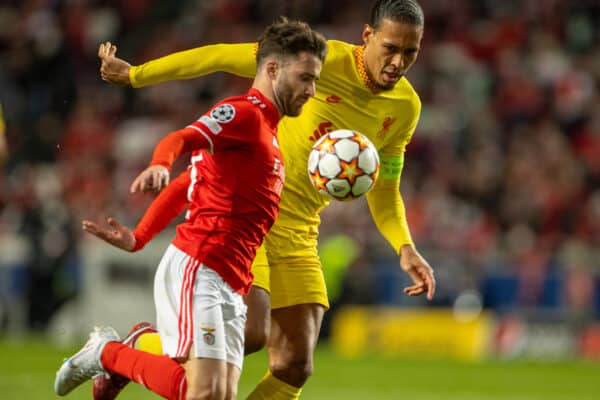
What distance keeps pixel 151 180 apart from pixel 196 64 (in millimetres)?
1355

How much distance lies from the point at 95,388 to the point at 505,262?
859 centimetres

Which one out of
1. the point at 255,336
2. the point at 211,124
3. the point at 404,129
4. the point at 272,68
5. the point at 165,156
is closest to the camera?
the point at 165,156

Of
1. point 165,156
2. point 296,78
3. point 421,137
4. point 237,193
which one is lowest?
point 237,193

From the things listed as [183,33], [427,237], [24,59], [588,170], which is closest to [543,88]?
[588,170]

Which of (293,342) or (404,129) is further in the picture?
(404,129)

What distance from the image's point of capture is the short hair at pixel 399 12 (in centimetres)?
574

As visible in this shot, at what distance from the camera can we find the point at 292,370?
5953mm

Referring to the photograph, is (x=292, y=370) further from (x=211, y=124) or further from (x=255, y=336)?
(x=211, y=124)

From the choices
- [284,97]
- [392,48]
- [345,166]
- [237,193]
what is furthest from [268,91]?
[392,48]

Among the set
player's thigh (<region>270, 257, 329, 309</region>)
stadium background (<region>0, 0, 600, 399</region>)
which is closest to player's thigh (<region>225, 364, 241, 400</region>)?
player's thigh (<region>270, 257, 329, 309</region>)

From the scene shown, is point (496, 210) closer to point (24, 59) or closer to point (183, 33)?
point (183, 33)

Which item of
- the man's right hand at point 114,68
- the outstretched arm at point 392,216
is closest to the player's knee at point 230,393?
the outstretched arm at point 392,216

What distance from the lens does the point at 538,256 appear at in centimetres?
1361

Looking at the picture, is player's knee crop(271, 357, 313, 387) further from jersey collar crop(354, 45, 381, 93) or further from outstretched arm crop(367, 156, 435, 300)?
jersey collar crop(354, 45, 381, 93)
